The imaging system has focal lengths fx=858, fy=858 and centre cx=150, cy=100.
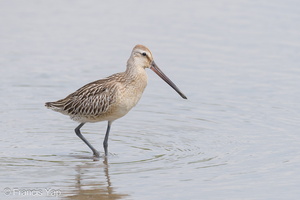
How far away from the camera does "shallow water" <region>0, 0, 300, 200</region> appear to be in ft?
33.7

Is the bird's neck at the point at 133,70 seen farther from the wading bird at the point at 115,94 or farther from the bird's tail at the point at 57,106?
the bird's tail at the point at 57,106

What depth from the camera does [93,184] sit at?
33.7ft

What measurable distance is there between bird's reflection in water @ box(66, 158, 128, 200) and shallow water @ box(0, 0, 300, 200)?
0.02 metres

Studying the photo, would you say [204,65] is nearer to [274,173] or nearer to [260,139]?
[260,139]

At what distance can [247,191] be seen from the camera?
986cm

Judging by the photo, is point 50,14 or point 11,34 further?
point 50,14

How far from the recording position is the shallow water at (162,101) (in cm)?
1027

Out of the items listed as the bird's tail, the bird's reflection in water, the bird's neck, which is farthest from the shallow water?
the bird's neck

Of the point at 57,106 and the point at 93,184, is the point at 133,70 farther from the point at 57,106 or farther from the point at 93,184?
the point at 93,184

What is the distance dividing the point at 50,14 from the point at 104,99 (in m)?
7.43

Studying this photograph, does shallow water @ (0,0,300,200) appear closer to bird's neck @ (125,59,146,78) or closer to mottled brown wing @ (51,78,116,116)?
mottled brown wing @ (51,78,116,116)

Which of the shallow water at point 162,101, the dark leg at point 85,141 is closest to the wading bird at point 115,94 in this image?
the dark leg at point 85,141

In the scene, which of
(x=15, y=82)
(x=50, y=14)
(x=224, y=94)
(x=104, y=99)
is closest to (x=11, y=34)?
(x=50, y=14)

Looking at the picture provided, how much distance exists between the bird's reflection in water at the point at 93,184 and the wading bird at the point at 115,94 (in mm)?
735
